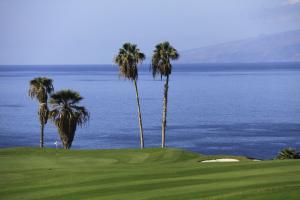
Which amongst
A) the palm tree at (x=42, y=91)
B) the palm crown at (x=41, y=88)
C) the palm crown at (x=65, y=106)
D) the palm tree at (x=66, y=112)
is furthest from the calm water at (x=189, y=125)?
the palm crown at (x=65, y=106)

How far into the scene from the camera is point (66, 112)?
55.6m

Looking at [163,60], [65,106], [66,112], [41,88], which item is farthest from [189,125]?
[66,112]

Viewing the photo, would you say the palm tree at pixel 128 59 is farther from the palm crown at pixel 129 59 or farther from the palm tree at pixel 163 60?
the palm tree at pixel 163 60

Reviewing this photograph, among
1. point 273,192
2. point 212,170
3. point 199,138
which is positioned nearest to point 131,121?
point 199,138

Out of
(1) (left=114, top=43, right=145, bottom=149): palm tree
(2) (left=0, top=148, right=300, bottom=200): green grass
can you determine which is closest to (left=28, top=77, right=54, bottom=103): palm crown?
(1) (left=114, top=43, right=145, bottom=149): palm tree

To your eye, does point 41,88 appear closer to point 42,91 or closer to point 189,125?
point 42,91

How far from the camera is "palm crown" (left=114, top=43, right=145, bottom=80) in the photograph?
60.3 meters

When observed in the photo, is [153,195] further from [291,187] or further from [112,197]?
[291,187]

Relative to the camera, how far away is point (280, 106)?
148750 mm

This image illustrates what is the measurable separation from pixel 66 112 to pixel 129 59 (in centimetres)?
930

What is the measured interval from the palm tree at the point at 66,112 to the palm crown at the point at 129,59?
684cm

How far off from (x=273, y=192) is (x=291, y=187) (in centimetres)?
119

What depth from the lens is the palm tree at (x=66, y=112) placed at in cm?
5544

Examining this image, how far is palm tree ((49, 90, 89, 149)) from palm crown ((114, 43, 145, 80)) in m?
6.84
